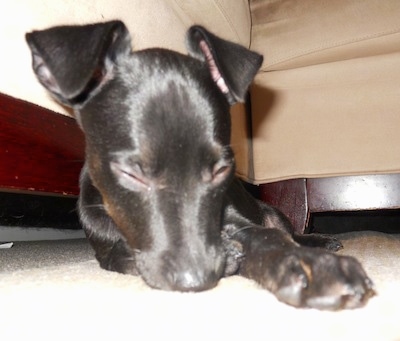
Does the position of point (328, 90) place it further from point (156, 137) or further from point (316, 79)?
point (156, 137)

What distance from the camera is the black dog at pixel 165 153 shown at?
58.2 inches

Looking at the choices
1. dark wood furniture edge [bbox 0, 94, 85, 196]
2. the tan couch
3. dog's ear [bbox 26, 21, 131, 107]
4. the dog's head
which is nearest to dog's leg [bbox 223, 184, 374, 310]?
the dog's head

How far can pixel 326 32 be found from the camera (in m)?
2.80

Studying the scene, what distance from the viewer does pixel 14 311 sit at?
1.27 m

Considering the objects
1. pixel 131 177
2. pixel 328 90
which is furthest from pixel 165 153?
pixel 328 90

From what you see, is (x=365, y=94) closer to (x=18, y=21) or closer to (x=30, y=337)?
(x=18, y=21)

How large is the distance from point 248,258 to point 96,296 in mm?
488

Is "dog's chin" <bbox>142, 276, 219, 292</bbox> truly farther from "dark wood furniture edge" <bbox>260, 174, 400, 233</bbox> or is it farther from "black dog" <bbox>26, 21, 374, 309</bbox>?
"dark wood furniture edge" <bbox>260, 174, 400, 233</bbox>

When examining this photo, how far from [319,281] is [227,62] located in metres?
0.91

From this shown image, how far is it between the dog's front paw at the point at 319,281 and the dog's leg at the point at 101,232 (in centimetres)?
67

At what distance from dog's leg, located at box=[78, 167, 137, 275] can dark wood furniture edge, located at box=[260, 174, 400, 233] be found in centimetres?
136

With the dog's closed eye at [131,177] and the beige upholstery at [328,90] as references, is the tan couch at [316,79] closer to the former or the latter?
the beige upholstery at [328,90]

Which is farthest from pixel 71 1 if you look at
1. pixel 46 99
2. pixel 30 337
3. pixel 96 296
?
pixel 30 337

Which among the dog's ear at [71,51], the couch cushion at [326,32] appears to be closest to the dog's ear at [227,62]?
the dog's ear at [71,51]
